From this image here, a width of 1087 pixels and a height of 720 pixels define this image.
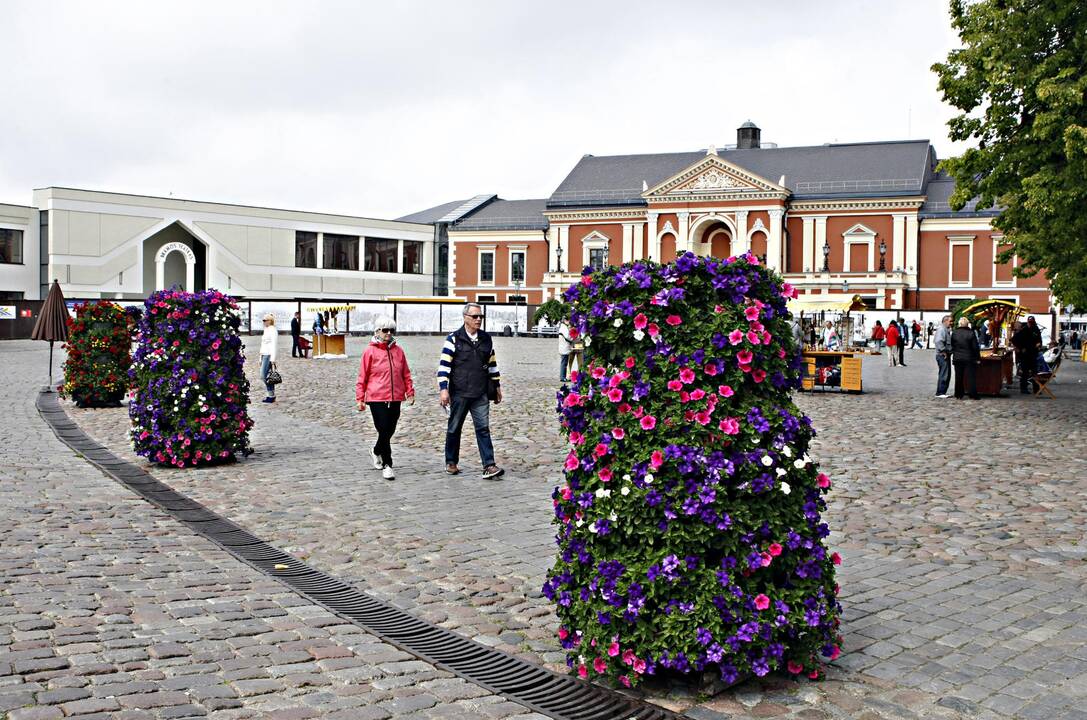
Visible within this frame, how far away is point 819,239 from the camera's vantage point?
237 ft

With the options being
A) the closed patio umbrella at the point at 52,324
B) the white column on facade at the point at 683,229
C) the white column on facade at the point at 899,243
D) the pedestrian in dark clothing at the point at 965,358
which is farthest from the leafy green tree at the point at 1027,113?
the white column on facade at the point at 683,229

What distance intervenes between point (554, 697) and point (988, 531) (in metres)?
4.66

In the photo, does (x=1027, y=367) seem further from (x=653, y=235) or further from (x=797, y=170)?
(x=797, y=170)

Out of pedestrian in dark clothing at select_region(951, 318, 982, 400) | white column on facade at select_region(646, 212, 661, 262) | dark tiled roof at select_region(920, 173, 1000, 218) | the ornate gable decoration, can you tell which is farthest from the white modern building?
pedestrian in dark clothing at select_region(951, 318, 982, 400)

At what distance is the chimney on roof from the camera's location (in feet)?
269

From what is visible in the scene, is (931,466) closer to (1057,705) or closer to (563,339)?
(1057,705)

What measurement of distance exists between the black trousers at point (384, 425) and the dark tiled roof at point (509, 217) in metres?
70.5

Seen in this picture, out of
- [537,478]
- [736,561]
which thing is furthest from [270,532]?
[736,561]

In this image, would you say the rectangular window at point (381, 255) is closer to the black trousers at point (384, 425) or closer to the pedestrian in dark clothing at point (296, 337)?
the pedestrian in dark clothing at point (296, 337)

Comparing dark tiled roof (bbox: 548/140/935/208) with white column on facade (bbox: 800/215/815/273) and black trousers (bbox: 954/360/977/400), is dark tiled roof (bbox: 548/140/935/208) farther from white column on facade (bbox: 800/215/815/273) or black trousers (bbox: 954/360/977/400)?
black trousers (bbox: 954/360/977/400)

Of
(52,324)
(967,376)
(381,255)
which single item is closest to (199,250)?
(381,255)

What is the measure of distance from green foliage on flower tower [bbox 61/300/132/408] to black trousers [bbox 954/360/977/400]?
610 inches

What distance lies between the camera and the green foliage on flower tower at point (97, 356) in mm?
17734

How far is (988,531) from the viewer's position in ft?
26.0
